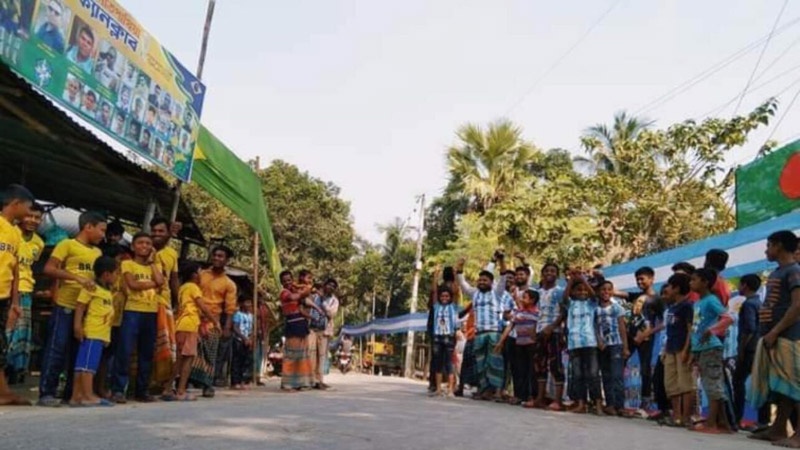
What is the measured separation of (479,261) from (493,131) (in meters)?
5.00

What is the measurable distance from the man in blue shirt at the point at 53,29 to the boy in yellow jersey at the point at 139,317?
2136 millimetres

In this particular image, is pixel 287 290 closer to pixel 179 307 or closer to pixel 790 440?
pixel 179 307

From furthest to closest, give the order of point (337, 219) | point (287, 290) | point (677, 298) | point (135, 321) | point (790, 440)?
point (337, 219)
point (287, 290)
point (677, 298)
point (135, 321)
point (790, 440)

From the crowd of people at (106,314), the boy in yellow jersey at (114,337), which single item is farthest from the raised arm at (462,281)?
the boy in yellow jersey at (114,337)

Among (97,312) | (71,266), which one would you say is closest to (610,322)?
(97,312)

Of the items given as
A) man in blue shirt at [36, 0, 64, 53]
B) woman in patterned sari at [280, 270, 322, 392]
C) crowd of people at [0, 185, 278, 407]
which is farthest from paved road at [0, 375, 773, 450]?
man in blue shirt at [36, 0, 64, 53]

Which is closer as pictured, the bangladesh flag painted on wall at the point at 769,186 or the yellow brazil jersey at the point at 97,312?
the yellow brazil jersey at the point at 97,312

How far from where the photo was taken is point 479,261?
2200cm

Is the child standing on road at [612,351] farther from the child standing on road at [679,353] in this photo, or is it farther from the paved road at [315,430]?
the paved road at [315,430]

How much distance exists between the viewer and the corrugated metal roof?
242 inches

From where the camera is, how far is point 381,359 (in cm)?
3156

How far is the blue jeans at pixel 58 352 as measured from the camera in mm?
5273

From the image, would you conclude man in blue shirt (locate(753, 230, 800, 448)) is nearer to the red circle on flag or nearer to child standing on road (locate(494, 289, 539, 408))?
the red circle on flag

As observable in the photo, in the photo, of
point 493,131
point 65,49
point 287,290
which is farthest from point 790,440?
point 493,131
